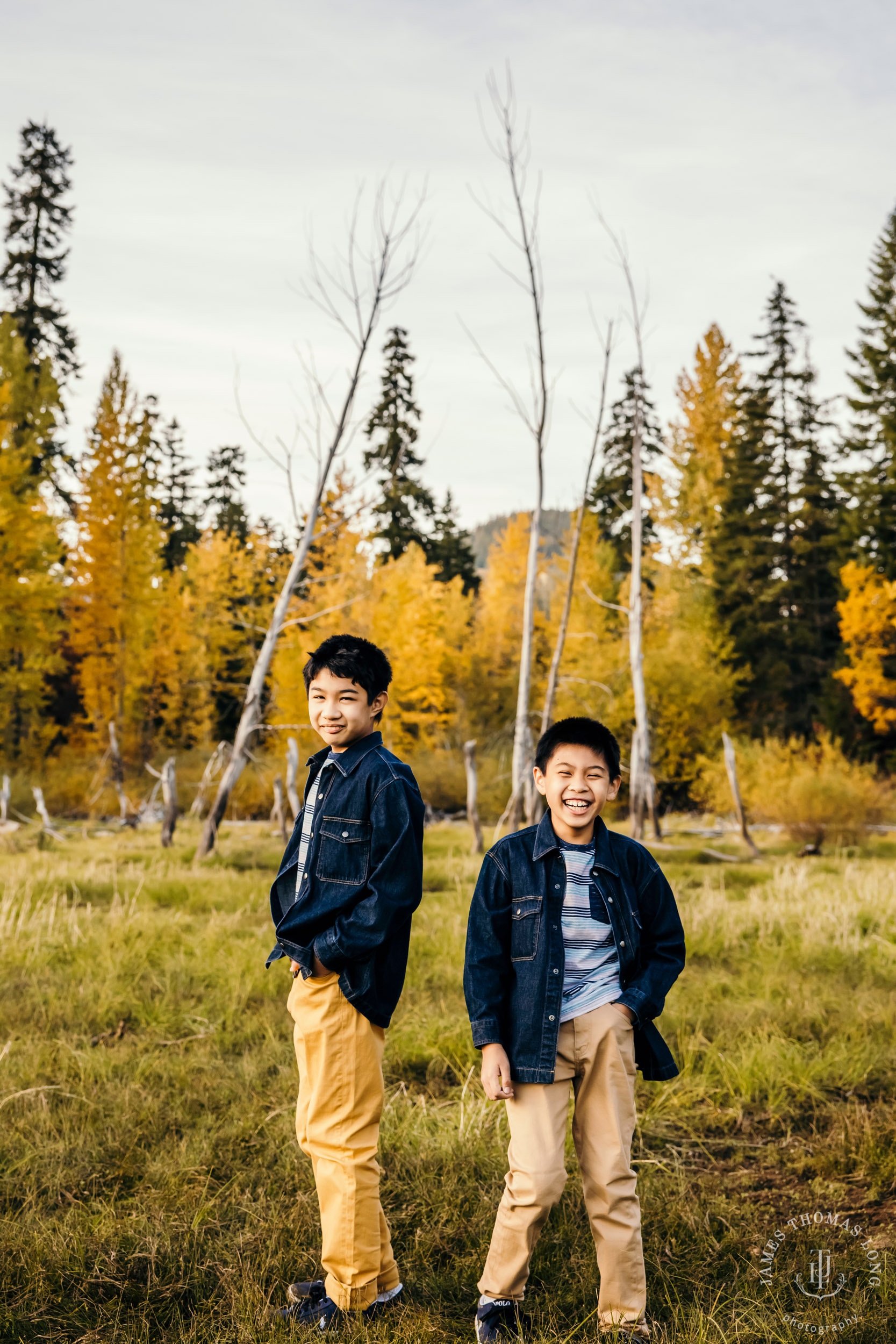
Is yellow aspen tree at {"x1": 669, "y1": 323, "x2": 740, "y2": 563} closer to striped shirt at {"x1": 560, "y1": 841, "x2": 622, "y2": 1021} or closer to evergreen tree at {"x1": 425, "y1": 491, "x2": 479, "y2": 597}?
evergreen tree at {"x1": 425, "y1": 491, "x2": 479, "y2": 597}

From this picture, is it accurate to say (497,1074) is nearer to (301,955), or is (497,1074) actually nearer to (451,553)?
(301,955)

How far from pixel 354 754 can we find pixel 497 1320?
145 cm

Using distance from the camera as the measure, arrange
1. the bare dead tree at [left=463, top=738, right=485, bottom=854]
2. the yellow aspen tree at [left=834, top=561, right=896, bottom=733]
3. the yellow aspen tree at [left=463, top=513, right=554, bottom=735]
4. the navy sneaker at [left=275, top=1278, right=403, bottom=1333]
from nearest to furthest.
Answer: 1. the navy sneaker at [left=275, top=1278, right=403, bottom=1333]
2. the bare dead tree at [left=463, top=738, right=485, bottom=854]
3. the yellow aspen tree at [left=834, top=561, right=896, bottom=733]
4. the yellow aspen tree at [left=463, top=513, right=554, bottom=735]

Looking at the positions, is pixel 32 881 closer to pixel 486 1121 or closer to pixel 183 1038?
pixel 183 1038

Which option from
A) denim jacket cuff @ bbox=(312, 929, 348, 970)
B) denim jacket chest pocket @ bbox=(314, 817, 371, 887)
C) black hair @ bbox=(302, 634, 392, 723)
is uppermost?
black hair @ bbox=(302, 634, 392, 723)

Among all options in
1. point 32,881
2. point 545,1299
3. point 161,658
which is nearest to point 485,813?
point 161,658

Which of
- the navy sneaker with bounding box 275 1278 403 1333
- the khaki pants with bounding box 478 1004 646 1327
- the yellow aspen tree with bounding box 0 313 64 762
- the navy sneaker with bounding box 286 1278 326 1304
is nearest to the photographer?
the khaki pants with bounding box 478 1004 646 1327

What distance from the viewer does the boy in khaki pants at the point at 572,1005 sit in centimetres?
222

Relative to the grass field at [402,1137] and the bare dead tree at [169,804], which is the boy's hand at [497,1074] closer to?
the grass field at [402,1137]

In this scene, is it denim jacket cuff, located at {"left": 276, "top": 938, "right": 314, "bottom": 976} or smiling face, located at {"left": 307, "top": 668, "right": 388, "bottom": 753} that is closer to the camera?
denim jacket cuff, located at {"left": 276, "top": 938, "right": 314, "bottom": 976}

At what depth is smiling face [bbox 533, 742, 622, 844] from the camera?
2.35 meters

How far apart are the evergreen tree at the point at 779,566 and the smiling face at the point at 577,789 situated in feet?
71.5

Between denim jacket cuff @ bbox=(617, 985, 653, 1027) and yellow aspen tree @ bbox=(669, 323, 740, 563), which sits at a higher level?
yellow aspen tree @ bbox=(669, 323, 740, 563)

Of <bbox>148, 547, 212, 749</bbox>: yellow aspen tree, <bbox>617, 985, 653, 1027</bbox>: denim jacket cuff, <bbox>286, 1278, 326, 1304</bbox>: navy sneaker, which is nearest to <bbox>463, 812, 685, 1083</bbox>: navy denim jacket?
<bbox>617, 985, 653, 1027</bbox>: denim jacket cuff
